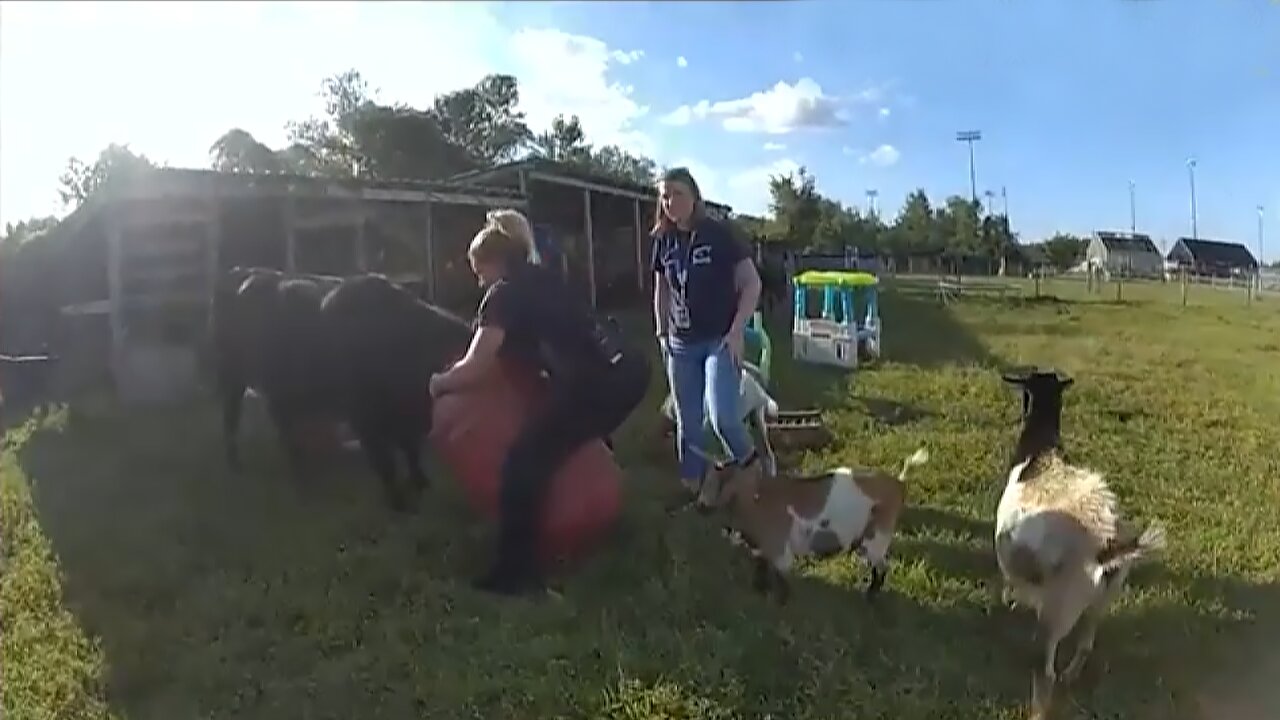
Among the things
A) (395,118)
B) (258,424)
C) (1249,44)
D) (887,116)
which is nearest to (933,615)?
(887,116)

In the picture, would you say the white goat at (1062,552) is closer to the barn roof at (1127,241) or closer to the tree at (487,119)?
the barn roof at (1127,241)

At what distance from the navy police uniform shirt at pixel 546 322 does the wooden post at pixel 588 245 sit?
1239 millimetres

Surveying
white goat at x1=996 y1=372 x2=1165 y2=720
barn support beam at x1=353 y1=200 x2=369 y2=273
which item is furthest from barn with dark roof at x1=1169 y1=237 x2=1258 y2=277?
barn support beam at x1=353 y1=200 x2=369 y2=273

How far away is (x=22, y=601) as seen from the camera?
320 centimetres

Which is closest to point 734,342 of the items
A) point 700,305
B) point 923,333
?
point 700,305

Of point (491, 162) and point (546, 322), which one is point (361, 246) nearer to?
point (491, 162)

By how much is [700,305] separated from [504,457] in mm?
797

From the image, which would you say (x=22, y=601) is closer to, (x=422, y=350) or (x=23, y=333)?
(x=422, y=350)

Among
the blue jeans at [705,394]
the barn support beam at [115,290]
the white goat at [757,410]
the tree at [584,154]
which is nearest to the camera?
the blue jeans at [705,394]

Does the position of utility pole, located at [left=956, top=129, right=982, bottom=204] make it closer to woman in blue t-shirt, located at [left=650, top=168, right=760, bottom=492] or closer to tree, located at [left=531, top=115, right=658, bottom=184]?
woman in blue t-shirt, located at [left=650, top=168, right=760, bottom=492]

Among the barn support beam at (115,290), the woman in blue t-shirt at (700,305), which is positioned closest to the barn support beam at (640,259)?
the woman in blue t-shirt at (700,305)

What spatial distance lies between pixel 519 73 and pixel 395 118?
78 cm

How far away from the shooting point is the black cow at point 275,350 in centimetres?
434

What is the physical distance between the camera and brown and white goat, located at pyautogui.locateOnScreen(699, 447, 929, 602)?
3.03 meters
